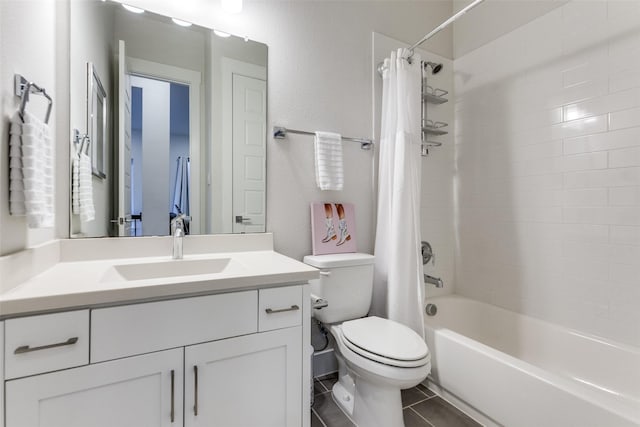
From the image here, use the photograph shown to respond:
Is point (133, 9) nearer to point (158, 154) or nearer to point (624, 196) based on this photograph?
point (158, 154)

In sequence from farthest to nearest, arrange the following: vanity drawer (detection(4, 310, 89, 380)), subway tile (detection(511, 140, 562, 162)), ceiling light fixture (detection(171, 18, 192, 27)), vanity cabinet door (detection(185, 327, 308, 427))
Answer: subway tile (detection(511, 140, 562, 162))
ceiling light fixture (detection(171, 18, 192, 27))
vanity cabinet door (detection(185, 327, 308, 427))
vanity drawer (detection(4, 310, 89, 380))

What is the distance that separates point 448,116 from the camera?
2.39 metres

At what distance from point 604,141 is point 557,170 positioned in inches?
9.9

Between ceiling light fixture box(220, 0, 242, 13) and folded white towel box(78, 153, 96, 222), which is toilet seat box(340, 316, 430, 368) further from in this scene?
ceiling light fixture box(220, 0, 242, 13)

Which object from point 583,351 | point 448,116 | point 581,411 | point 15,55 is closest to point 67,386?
point 15,55

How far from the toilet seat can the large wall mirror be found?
0.74 m

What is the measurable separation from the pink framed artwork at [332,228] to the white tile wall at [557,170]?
3.43ft

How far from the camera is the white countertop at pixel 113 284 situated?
748 mm

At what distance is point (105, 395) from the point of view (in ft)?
2.73

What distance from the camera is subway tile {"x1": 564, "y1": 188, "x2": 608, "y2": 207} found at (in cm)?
160

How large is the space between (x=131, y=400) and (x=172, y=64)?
1413 mm

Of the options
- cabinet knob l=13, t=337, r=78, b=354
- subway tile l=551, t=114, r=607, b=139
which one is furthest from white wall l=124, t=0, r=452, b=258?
subway tile l=551, t=114, r=607, b=139

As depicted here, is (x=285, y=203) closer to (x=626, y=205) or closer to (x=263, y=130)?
(x=263, y=130)

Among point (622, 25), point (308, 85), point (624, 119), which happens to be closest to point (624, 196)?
point (624, 119)
